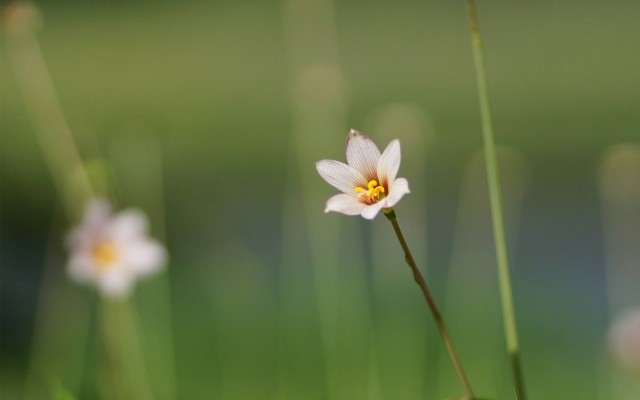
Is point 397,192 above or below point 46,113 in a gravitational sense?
below

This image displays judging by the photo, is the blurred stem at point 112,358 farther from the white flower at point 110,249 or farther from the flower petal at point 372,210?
the flower petal at point 372,210

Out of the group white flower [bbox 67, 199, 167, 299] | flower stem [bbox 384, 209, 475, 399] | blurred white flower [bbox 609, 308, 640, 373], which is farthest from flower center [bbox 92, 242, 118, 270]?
flower stem [bbox 384, 209, 475, 399]

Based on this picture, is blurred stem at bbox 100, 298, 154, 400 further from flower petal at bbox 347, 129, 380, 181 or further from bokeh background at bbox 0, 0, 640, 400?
flower petal at bbox 347, 129, 380, 181

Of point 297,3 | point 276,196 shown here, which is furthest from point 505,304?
point 276,196

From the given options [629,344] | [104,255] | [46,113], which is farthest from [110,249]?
[46,113]

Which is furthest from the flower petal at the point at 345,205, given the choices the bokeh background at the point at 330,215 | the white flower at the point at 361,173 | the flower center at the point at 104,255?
the flower center at the point at 104,255

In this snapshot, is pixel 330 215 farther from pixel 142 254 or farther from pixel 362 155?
pixel 362 155

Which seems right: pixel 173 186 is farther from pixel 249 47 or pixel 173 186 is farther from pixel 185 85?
pixel 249 47
